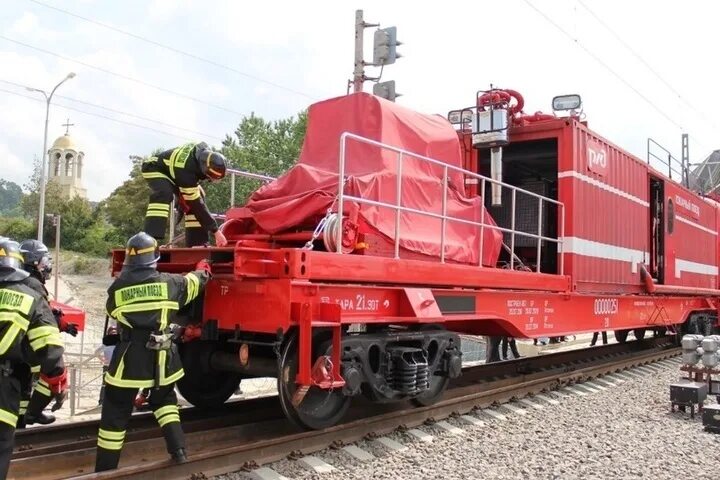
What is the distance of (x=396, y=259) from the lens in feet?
18.7

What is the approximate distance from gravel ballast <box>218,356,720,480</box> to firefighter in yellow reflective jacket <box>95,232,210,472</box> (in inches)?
29.5

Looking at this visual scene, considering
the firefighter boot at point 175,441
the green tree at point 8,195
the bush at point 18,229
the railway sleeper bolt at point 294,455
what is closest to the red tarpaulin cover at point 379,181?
the railway sleeper bolt at point 294,455

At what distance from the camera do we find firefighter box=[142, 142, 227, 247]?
231 inches

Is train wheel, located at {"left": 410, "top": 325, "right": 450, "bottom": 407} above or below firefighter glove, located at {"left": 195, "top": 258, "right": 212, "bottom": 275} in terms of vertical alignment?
below

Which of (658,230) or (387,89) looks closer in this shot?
(658,230)

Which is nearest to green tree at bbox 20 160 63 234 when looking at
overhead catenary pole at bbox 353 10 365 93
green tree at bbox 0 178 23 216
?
Answer: overhead catenary pole at bbox 353 10 365 93

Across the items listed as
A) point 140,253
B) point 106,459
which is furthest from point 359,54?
point 106,459

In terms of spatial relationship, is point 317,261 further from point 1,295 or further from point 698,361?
point 698,361

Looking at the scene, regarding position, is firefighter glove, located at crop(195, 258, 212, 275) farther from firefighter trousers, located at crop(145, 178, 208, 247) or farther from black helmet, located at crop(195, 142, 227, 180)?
black helmet, located at crop(195, 142, 227, 180)

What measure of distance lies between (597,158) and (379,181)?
15.2ft

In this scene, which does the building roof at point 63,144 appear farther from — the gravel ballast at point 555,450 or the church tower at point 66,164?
the gravel ballast at point 555,450

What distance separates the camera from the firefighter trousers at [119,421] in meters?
4.35

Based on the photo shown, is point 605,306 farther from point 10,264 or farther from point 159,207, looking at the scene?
point 10,264

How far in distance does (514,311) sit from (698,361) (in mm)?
3113
